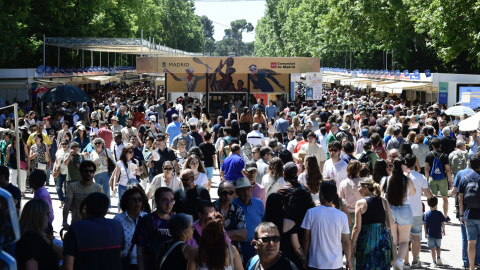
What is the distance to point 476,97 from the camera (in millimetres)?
26375

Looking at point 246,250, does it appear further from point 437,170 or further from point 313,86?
point 313,86

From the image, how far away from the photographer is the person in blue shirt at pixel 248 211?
707cm

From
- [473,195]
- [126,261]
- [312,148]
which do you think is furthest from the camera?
[312,148]

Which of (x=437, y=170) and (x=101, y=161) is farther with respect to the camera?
(x=437, y=170)

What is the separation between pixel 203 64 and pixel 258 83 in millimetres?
3070

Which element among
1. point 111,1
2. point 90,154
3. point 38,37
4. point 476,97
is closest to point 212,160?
point 90,154

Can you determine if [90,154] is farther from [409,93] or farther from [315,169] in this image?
[409,93]

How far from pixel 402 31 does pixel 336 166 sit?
106 ft

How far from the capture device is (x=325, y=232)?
6.79m

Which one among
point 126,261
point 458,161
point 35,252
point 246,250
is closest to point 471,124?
point 458,161

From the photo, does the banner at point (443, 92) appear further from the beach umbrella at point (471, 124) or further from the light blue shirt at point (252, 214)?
the light blue shirt at point (252, 214)

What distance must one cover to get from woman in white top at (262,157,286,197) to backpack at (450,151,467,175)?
5428 mm

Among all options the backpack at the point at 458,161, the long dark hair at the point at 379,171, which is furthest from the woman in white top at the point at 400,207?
the backpack at the point at 458,161

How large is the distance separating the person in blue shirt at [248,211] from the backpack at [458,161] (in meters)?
6.93
